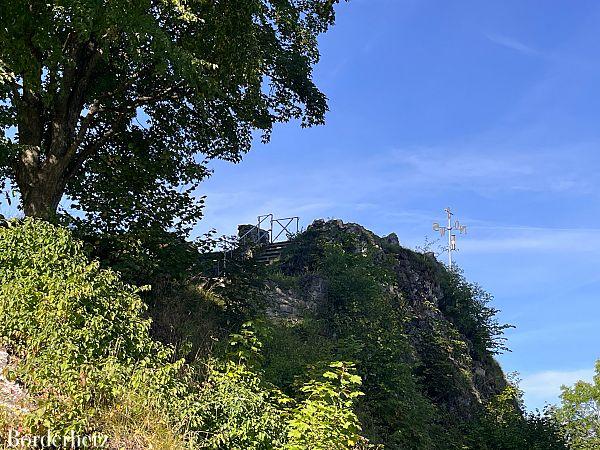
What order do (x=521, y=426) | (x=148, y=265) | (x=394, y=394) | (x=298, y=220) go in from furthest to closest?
(x=298, y=220) < (x=521, y=426) < (x=394, y=394) < (x=148, y=265)

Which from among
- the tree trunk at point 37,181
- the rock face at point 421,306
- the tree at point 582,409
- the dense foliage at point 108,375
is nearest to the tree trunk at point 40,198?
the tree trunk at point 37,181

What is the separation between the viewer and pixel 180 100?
51.1 ft

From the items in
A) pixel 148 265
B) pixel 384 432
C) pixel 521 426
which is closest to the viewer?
pixel 148 265

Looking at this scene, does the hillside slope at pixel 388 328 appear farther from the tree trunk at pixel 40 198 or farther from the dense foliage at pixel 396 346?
the tree trunk at pixel 40 198

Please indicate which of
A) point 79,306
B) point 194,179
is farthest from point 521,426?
point 79,306

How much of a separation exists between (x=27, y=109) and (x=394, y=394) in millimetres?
12518

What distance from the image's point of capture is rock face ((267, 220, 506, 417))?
68.5ft

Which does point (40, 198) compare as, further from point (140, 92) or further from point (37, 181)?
point (140, 92)

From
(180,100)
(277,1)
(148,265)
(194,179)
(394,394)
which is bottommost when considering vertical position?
(394,394)

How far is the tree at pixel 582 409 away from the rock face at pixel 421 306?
55.8 ft

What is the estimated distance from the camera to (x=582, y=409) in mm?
45281

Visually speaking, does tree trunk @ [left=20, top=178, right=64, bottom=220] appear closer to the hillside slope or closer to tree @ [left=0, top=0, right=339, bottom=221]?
tree @ [left=0, top=0, right=339, bottom=221]

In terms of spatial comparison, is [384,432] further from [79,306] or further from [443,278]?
[443,278]

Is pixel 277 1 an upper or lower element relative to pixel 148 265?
upper
